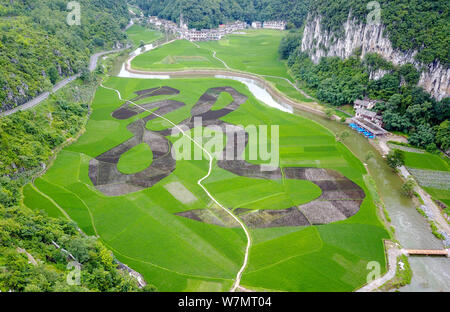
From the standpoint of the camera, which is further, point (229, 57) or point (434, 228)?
point (229, 57)

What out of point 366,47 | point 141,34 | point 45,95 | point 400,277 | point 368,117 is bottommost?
point 400,277

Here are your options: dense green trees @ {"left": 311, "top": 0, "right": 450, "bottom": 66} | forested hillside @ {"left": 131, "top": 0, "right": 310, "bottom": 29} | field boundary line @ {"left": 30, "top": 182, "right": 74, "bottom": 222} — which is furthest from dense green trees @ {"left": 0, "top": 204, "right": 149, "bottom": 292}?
forested hillside @ {"left": 131, "top": 0, "right": 310, "bottom": 29}

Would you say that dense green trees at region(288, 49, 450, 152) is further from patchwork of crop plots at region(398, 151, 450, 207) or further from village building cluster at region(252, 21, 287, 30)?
village building cluster at region(252, 21, 287, 30)

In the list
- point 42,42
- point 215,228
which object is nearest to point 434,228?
point 215,228

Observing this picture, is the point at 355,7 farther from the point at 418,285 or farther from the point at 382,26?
the point at 418,285

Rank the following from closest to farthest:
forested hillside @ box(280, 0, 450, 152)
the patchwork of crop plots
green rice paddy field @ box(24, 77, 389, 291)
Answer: green rice paddy field @ box(24, 77, 389, 291) < the patchwork of crop plots < forested hillside @ box(280, 0, 450, 152)

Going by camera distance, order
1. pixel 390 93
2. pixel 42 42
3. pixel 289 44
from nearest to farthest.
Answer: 1. pixel 390 93
2. pixel 42 42
3. pixel 289 44

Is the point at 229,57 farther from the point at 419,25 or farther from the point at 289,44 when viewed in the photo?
the point at 419,25

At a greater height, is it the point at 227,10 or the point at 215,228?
the point at 227,10
